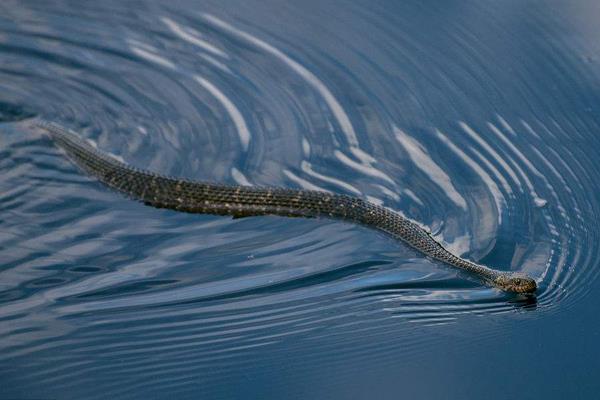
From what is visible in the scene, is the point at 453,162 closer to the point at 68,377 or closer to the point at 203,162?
the point at 203,162

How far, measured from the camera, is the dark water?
697cm

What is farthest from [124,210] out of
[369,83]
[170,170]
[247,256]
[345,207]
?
[369,83]

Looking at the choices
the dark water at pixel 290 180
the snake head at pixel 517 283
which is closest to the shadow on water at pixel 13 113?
the dark water at pixel 290 180

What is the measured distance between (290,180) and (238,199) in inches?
23.9

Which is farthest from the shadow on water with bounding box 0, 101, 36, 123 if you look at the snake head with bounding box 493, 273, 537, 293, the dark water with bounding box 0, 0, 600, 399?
the snake head with bounding box 493, 273, 537, 293

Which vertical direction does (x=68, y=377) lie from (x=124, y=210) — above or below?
below

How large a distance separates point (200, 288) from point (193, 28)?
4.72 m

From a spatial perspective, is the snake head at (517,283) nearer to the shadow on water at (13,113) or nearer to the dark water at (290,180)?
the dark water at (290,180)

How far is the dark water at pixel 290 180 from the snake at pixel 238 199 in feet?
0.39

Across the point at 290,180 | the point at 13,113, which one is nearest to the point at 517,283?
the point at 290,180

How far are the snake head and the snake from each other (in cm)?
90

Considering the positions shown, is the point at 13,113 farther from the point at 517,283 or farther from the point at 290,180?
the point at 517,283

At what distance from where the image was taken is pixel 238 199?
29.1ft

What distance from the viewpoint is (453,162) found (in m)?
9.20
